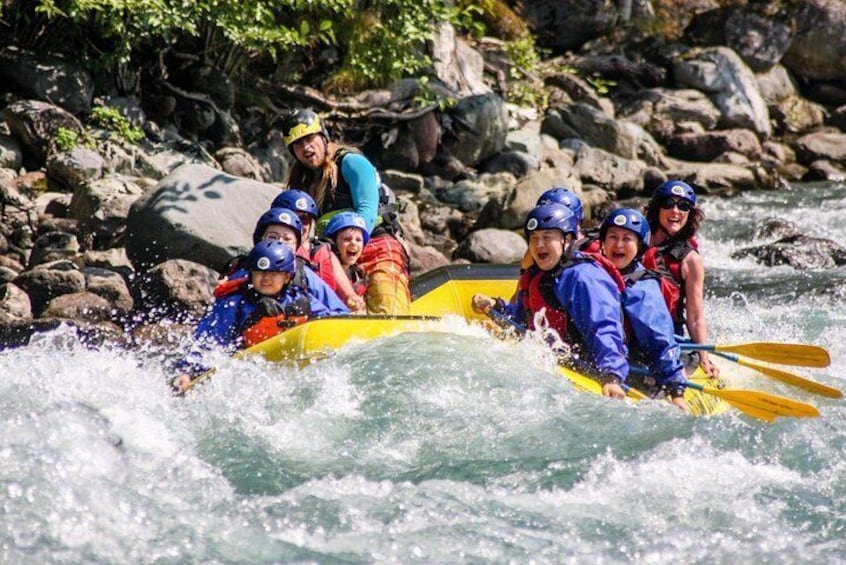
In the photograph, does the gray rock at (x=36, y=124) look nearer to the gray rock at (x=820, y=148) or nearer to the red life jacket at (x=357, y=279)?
→ the red life jacket at (x=357, y=279)

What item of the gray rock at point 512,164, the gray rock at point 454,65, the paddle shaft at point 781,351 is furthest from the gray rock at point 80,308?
the gray rock at point 454,65

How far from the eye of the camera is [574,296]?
6156 mm

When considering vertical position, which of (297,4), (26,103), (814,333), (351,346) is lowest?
(814,333)

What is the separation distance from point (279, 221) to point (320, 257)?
0.53m

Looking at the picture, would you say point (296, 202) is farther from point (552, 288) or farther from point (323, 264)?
point (552, 288)

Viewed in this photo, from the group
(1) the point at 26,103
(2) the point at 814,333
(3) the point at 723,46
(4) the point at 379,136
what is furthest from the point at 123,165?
(3) the point at 723,46

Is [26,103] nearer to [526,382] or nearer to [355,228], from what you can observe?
[355,228]

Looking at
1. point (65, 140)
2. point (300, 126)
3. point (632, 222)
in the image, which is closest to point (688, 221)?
point (632, 222)

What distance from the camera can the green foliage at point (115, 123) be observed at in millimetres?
11297

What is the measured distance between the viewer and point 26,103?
11.0 meters

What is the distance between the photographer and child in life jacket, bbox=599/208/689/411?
→ 629 centimetres

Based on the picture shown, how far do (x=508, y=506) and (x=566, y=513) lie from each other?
0.24 metres

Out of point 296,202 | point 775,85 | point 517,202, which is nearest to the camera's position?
point 296,202

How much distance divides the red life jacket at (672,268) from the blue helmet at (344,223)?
5.57 ft
